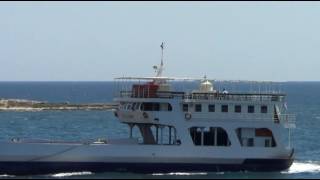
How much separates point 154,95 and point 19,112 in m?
73.9

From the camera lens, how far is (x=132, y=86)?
45.7 m

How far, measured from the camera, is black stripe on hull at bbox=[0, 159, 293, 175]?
145 feet

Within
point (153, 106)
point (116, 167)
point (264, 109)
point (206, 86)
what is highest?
point (206, 86)

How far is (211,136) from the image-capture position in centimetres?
4553

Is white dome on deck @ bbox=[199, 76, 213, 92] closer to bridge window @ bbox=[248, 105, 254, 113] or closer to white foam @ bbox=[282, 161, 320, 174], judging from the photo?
bridge window @ bbox=[248, 105, 254, 113]

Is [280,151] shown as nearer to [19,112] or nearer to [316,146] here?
[316,146]

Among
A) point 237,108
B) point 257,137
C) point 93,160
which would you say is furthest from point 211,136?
point 93,160

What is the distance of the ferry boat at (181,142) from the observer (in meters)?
44.5

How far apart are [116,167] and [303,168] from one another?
10842 millimetres

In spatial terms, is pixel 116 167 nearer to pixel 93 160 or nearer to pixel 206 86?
pixel 93 160

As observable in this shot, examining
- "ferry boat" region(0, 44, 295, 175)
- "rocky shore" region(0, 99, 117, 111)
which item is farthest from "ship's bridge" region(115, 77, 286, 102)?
"rocky shore" region(0, 99, 117, 111)

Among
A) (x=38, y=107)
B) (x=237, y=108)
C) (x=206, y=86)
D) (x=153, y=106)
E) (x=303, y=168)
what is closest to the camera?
(x=153, y=106)

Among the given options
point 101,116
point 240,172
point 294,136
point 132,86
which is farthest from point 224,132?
point 101,116

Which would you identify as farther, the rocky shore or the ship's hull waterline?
the rocky shore
